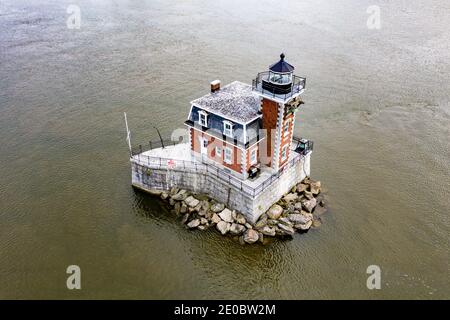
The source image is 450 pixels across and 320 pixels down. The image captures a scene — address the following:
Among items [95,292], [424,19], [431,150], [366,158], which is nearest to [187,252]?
[95,292]

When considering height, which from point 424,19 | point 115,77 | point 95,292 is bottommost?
point 95,292

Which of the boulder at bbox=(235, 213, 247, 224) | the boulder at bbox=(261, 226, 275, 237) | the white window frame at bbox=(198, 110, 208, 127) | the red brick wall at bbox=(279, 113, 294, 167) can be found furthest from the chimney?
the boulder at bbox=(261, 226, 275, 237)

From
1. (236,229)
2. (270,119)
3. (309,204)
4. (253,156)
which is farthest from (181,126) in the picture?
(309,204)

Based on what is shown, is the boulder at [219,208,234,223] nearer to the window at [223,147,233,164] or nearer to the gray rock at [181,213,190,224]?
the gray rock at [181,213,190,224]

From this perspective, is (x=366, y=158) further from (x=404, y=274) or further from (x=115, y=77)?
(x=115, y=77)

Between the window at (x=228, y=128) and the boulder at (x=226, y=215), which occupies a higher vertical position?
the window at (x=228, y=128)

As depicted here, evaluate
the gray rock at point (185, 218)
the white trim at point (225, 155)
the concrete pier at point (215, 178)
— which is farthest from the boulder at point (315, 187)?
the gray rock at point (185, 218)

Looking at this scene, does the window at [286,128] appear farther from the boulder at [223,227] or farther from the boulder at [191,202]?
the boulder at [191,202]
